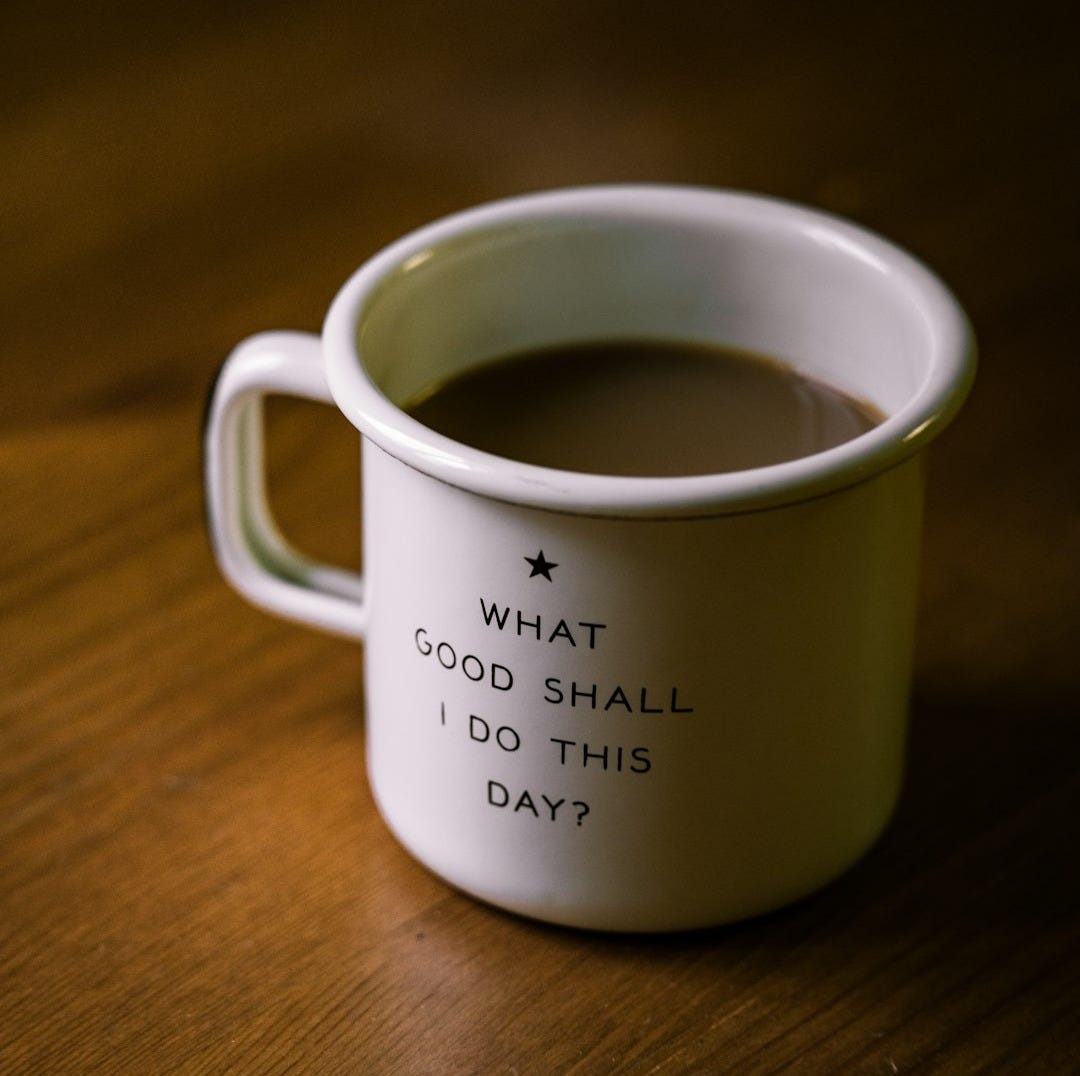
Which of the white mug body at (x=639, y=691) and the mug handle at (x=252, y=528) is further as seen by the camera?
the mug handle at (x=252, y=528)

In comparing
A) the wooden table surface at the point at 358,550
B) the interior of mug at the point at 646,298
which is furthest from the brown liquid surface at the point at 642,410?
the wooden table surface at the point at 358,550

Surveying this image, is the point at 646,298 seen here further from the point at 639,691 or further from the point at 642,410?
the point at 639,691

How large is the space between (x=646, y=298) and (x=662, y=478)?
12 centimetres

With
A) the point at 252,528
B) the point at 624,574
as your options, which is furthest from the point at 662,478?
the point at 252,528

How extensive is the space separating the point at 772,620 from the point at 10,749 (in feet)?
0.88

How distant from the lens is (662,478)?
46 centimetres

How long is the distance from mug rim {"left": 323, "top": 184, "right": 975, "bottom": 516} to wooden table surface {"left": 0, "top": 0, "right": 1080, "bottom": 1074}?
5.8 inches

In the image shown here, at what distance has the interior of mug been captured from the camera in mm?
518

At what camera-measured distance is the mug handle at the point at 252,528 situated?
53cm

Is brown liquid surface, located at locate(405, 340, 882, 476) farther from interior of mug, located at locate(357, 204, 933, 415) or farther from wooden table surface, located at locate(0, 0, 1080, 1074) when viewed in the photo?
wooden table surface, located at locate(0, 0, 1080, 1074)

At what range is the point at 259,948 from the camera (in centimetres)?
50

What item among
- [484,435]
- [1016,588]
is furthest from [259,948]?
[1016,588]

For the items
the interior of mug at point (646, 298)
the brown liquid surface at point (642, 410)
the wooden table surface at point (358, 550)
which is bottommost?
the wooden table surface at point (358, 550)

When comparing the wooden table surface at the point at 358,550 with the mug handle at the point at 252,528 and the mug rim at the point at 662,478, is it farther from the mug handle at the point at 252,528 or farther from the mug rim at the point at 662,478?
the mug rim at the point at 662,478
